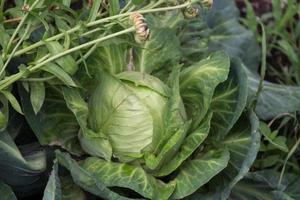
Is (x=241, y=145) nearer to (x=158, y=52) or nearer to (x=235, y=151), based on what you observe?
(x=235, y=151)

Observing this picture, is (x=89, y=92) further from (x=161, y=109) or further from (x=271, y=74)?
(x=271, y=74)

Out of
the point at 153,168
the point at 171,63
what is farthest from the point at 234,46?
the point at 153,168

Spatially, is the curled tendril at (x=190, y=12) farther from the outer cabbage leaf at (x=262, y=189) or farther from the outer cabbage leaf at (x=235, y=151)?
the outer cabbage leaf at (x=262, y=189)

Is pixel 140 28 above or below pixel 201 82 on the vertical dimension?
above

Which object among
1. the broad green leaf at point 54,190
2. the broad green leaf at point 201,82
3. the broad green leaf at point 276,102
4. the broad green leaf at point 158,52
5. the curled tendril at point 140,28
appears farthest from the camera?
the broad green leaf at point 276,102

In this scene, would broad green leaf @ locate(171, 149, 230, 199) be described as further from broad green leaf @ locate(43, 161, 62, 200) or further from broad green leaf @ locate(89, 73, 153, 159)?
broad green leaf @ locate(43, 161, 62, 200)

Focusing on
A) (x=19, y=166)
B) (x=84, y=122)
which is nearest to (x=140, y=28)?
(x=84, y=122)

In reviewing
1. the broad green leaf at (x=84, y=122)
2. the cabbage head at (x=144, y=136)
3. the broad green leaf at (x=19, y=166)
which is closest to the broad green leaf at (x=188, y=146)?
the cabbage head at (x=144, y=136)
